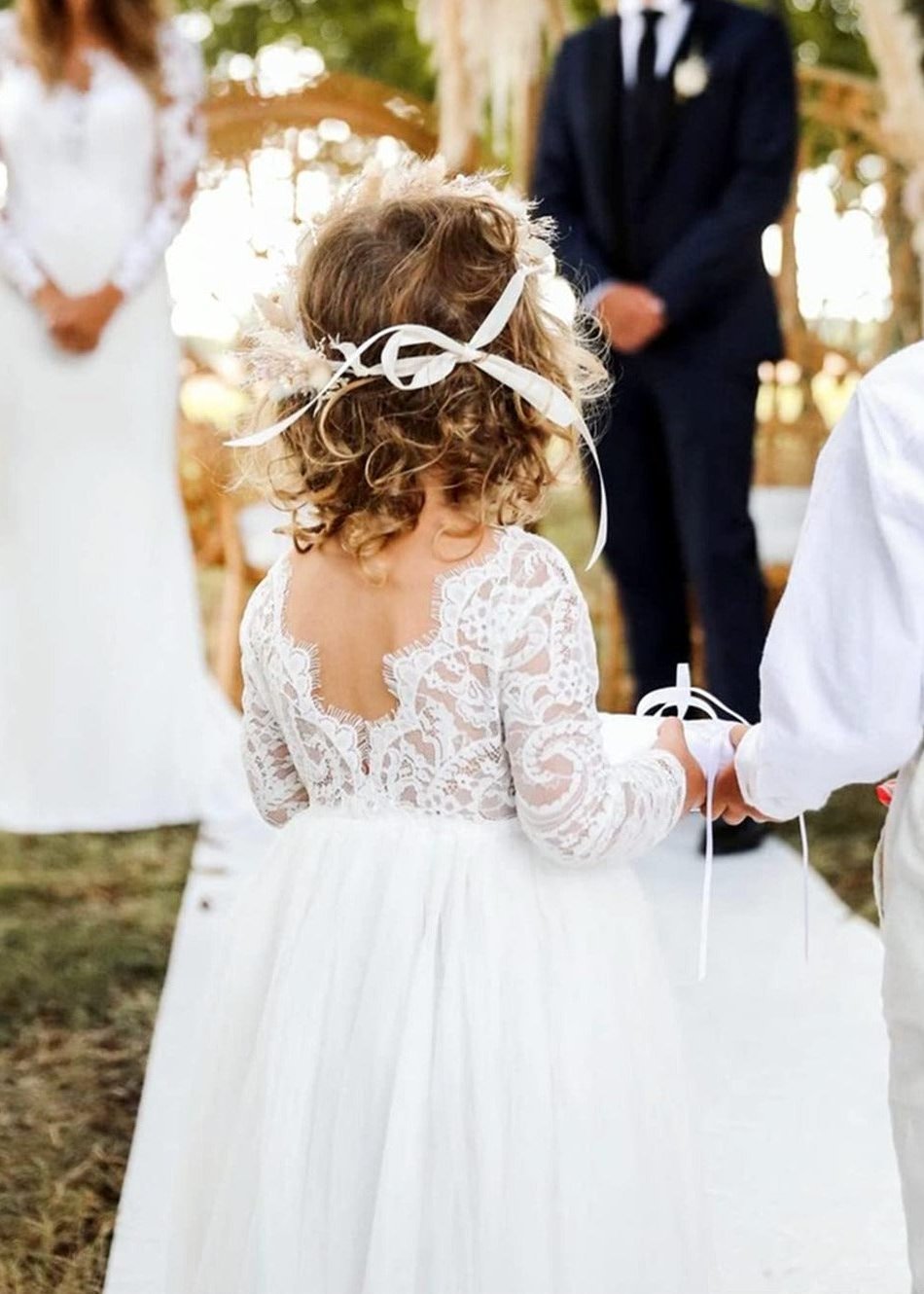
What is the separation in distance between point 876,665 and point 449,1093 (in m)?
0.53

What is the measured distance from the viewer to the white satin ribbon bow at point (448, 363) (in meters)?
1.57

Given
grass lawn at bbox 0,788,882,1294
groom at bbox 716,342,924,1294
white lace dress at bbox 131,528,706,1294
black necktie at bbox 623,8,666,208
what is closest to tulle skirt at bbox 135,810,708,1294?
white lace dress at bbox 131,528,706,1294

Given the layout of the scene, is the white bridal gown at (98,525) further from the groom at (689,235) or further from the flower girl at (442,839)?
the flower girl at (442,839)

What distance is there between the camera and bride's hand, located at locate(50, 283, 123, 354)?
4.00m

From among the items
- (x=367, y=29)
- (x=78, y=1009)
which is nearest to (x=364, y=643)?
(x=78, y=1009)

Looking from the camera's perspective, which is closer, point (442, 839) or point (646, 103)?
point (442, 839)

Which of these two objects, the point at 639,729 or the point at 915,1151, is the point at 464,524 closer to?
the point at 639,729

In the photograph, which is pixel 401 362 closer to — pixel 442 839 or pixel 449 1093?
pixel 442 839

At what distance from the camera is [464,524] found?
1631 mm

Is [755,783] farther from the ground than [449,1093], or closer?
farther from the ground

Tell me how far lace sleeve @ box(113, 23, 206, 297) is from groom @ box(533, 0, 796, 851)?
2.55 feet

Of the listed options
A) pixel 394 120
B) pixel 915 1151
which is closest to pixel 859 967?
pixel 915 1151

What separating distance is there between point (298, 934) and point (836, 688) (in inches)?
21.6

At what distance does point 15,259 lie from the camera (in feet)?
13.0
